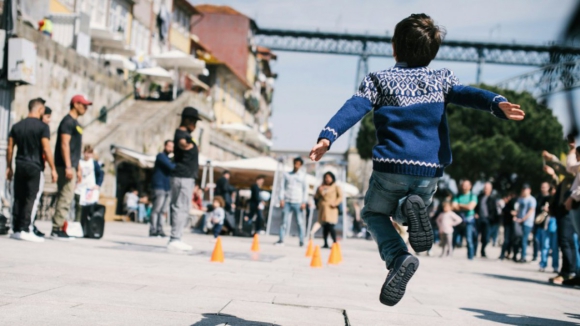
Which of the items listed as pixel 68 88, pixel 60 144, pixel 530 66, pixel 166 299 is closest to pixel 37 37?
pixel 68 88

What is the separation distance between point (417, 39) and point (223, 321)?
191 centimetres

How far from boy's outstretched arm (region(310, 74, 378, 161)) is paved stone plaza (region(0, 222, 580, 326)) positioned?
3.41 feet

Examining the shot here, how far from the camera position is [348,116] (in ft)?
13.8

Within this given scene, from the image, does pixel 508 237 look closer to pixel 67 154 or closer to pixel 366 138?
pixel 67 154

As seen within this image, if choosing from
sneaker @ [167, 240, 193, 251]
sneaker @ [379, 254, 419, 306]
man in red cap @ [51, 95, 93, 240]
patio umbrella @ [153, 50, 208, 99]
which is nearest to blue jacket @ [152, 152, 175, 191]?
man in red cap @ [51, 95, 93, 240]

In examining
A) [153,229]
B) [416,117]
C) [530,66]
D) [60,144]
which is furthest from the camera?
[530,66]

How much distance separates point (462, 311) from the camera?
19.4 feet

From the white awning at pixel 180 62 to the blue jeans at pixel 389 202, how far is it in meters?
30.2

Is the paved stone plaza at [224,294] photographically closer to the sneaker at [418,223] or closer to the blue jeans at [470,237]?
the sneaker at [418,223]

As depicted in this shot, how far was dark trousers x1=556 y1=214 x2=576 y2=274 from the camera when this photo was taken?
33.8 ft

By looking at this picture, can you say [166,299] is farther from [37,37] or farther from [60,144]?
[37,37]

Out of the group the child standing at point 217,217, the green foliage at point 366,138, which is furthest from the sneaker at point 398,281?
the green foliage at point 366,138

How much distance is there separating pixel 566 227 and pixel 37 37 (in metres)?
16.4

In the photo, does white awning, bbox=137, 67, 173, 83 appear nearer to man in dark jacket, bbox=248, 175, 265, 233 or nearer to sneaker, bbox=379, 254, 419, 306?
man in dark jacket, bbox=248, 175, 265, 233
